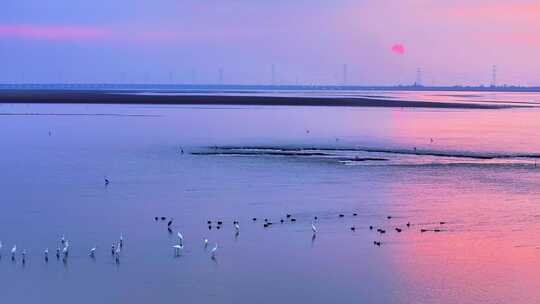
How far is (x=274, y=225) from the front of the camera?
2461cm

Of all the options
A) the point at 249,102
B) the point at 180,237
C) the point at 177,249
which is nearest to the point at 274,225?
the point at 180,237

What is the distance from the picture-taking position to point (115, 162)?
4053 centimetres

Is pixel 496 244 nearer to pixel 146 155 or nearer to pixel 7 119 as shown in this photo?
pixel 146 155

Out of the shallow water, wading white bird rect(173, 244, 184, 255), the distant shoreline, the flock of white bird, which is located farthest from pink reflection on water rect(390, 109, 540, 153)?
the distant shoreline

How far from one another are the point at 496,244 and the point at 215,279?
7896 millimetres

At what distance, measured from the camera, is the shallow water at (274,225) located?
18297 mm

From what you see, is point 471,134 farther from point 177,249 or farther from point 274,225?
point 177,249

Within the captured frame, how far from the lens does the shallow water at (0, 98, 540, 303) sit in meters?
18.3

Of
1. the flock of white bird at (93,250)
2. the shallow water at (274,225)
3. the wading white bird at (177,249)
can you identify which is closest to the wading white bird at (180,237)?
the flock of white bird at (93,250)

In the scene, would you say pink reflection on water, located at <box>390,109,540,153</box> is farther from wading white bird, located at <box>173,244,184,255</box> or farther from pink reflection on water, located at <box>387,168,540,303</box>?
wading white bird, located at <box>173,244,184,255</box>

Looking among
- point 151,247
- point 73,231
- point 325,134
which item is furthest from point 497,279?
point 325,134

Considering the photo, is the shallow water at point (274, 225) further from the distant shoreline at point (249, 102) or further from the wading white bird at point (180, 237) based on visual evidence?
the distant shoreline at point (249, 102)

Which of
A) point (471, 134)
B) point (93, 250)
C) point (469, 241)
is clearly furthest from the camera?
point (471, 134)

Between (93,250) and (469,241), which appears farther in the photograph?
(469,241)
